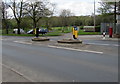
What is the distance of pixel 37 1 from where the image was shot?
34781 mm

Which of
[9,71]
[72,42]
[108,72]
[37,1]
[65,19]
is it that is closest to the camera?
[108,72]

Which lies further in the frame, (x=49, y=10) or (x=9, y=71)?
(x=49, y=10)

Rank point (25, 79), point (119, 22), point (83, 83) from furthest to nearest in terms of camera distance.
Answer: point (119, 22) < point (25, 79) < point (83, 83)

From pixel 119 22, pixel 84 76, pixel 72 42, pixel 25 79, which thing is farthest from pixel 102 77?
pixel 119 22

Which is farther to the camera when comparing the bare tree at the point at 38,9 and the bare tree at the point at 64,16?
the bare tree at the point at 64,16

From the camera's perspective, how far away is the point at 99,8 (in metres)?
30.9

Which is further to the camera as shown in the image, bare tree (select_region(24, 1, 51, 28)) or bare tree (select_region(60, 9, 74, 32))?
bare tree (select_region(60, 9, 74, 32))

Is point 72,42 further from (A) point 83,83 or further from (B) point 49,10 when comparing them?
(B) point 49,10

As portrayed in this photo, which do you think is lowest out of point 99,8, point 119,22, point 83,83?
point 83,83

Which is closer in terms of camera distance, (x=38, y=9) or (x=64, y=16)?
(x=38, y=9)

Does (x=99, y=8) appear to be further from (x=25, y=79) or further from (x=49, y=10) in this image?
(x=25, y=79)

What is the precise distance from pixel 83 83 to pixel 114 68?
219 cm

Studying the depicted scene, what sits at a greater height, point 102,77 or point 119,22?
point 119,22

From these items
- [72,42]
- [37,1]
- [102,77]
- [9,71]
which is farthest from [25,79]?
[37,1]
